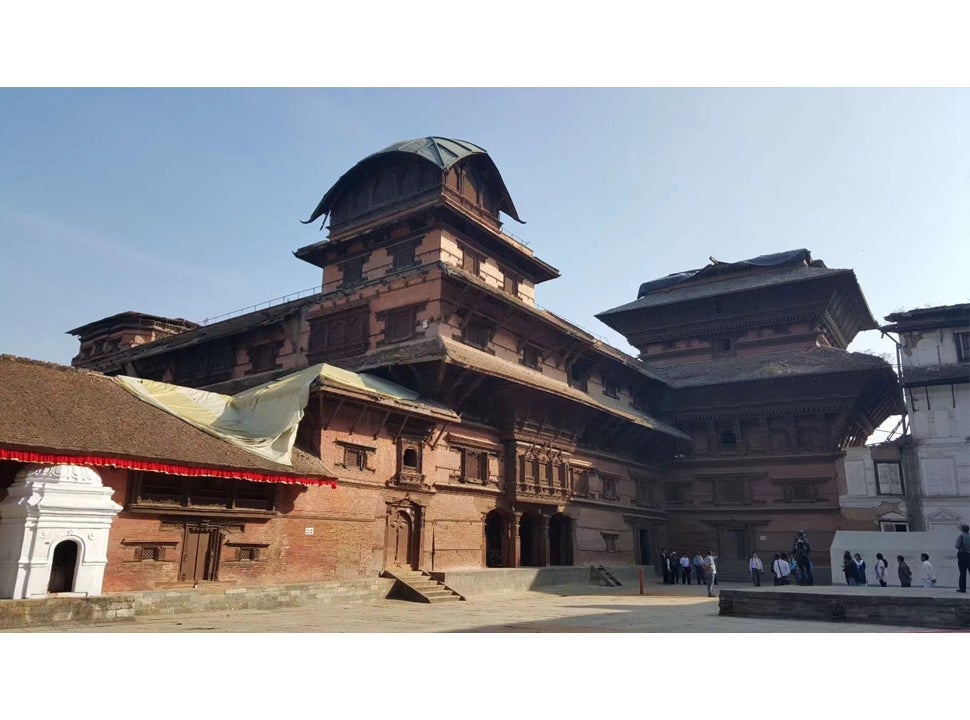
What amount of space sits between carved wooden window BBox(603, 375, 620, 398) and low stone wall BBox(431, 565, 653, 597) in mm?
8220

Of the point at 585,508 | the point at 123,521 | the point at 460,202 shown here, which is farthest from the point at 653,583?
the point at 123,521

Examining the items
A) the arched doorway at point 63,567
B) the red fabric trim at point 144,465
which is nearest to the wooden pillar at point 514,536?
the red fabric trim at point 144,465

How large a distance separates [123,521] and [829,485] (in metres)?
27.9

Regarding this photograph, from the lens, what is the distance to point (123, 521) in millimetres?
14688

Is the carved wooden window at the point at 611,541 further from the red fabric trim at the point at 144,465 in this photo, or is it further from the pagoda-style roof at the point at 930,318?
the red fabric trim at the point at 144,465

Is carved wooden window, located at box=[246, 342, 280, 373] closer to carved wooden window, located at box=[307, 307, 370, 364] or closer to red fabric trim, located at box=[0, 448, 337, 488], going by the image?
carved wooden window, located at box=[307, 307, 370, 364]

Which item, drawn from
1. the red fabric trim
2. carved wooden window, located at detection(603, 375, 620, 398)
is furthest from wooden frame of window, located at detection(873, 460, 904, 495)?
the red fabric trim

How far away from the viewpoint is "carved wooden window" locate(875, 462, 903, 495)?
28.2 m

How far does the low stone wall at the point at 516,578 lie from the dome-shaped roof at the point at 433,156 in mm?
14792

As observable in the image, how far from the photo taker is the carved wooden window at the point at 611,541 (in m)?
29.2

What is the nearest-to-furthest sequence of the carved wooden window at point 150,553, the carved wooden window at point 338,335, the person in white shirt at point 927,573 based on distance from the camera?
the carved wooden window at point 150,553, the person in white shirt at point 927,573, the carved wooden window at point 338,335

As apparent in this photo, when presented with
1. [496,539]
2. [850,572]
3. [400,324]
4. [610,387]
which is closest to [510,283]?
[400,324]

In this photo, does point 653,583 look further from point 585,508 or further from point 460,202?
point 460,202

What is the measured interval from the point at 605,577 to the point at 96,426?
724 inches
